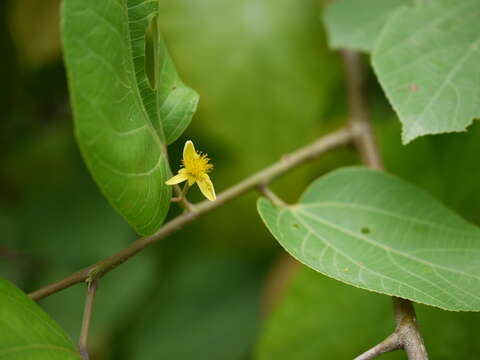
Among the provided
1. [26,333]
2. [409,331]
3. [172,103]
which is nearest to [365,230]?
[409,331]

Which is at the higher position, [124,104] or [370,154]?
[124,104]

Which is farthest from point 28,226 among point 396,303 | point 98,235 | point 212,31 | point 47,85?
point 396,303

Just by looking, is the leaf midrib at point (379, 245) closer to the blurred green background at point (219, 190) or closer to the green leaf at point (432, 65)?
the green leaf at point (432, 65)

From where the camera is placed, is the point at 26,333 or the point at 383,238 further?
the point at 383,238

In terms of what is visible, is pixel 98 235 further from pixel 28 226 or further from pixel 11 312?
pixel 11 312

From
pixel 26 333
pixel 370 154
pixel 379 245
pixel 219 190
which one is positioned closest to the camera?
pixel 26 333

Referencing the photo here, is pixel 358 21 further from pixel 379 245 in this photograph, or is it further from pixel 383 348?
pixel 383 348
